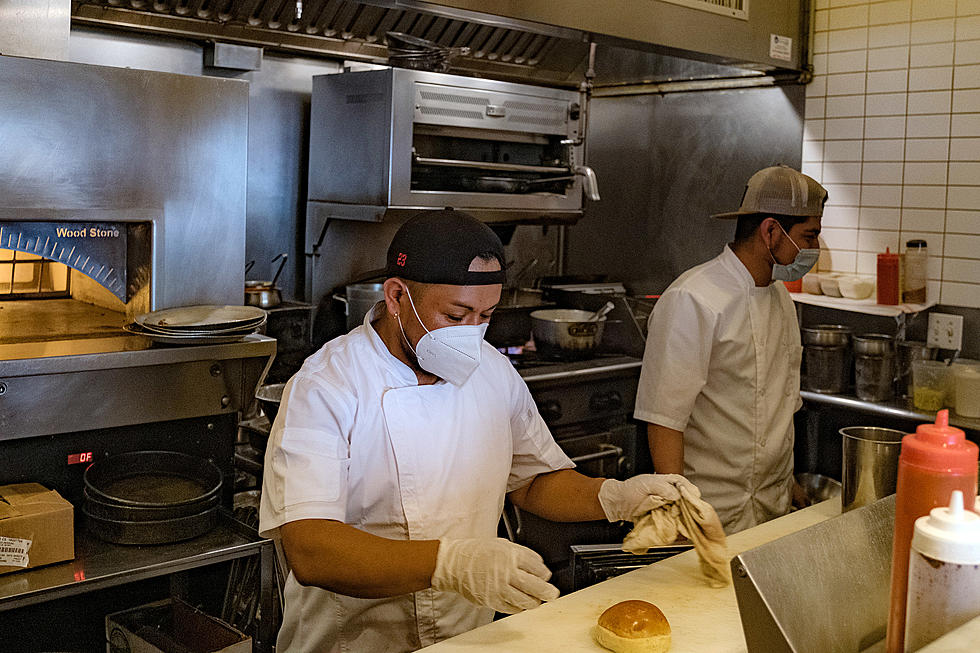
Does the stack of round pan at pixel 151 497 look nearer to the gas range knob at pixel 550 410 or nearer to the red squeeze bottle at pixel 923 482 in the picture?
the gas range knob at pixel 550 410

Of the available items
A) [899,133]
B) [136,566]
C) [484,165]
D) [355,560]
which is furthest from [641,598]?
[899,133]

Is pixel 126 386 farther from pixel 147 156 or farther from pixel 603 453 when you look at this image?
pixel 603 453

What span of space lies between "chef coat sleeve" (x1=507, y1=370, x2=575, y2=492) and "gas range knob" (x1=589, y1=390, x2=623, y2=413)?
1854 millimetres

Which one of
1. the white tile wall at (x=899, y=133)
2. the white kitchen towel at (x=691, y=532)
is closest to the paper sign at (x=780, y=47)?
the white tile wall at (x=899, y=133)

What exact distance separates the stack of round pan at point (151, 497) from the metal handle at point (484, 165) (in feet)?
5.39

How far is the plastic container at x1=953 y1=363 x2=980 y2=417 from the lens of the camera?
12.2 ft

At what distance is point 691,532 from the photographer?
1.89 m

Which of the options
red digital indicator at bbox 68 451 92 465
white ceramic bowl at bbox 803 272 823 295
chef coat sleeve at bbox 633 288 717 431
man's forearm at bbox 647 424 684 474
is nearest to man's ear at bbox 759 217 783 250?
chef coat sleeve at bbox 633 288 717 431

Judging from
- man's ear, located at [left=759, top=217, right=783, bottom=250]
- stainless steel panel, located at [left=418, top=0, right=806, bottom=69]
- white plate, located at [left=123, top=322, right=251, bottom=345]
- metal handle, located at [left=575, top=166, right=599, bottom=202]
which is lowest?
white plate, located at [left=123, top=322, right=251, bottom=345]

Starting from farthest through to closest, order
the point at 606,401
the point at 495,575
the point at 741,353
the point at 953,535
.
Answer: the point at 606,401 < the point at 741,353 < the point at 495,575 < the point at 953,535

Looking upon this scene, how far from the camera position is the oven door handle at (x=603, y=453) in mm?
4023

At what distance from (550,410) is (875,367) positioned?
4.56ft

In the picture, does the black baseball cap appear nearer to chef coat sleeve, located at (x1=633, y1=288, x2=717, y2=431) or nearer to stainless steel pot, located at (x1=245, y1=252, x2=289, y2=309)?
chef coat sleeve, located at (x1=633, y1=288, x2=717, y2=431)

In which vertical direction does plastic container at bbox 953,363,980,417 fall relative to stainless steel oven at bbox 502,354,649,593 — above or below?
above
